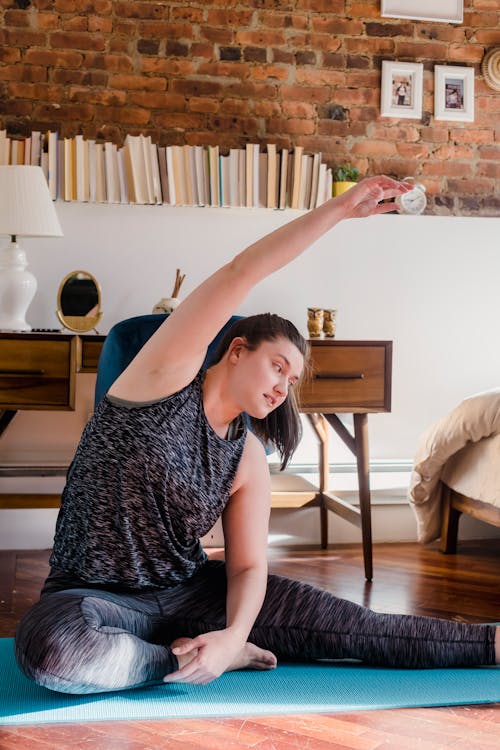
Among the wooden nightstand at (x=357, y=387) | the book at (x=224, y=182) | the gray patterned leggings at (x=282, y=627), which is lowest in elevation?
the gray patterned leggings at (x=282, y=627)

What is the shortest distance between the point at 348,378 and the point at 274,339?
1.27 metres

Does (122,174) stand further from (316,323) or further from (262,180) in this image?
(316,323)

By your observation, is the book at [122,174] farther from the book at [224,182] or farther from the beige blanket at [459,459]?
the beige blanket at [459,459]

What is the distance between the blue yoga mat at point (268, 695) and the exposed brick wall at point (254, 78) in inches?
88.5

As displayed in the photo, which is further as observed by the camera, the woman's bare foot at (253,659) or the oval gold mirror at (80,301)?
the oval gold mirror at (80,301)

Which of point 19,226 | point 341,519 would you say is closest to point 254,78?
point 19,226

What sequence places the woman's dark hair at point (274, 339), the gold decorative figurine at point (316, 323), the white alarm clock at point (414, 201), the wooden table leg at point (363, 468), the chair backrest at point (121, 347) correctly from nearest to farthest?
the woman's dark hair at point (274, 339) < the chair backrest at point (121, 347) < the wooden table leg at point (363, 468) < the gold decorative figurine at point (316, 323) < the white alarm clock at point (414, 201)

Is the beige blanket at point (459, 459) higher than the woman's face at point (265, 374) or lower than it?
lower

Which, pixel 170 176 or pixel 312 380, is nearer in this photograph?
pixel 312 380

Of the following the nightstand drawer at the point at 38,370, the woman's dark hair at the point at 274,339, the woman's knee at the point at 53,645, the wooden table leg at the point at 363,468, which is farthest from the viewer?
the wooden table leg at the point at 363,468

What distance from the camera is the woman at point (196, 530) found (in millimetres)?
1841

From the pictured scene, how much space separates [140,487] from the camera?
1947mm

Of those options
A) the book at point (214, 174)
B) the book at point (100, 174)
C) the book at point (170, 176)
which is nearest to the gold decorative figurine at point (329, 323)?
the book at point (214, 174)

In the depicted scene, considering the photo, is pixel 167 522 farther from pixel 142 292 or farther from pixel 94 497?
pixel 142 292
